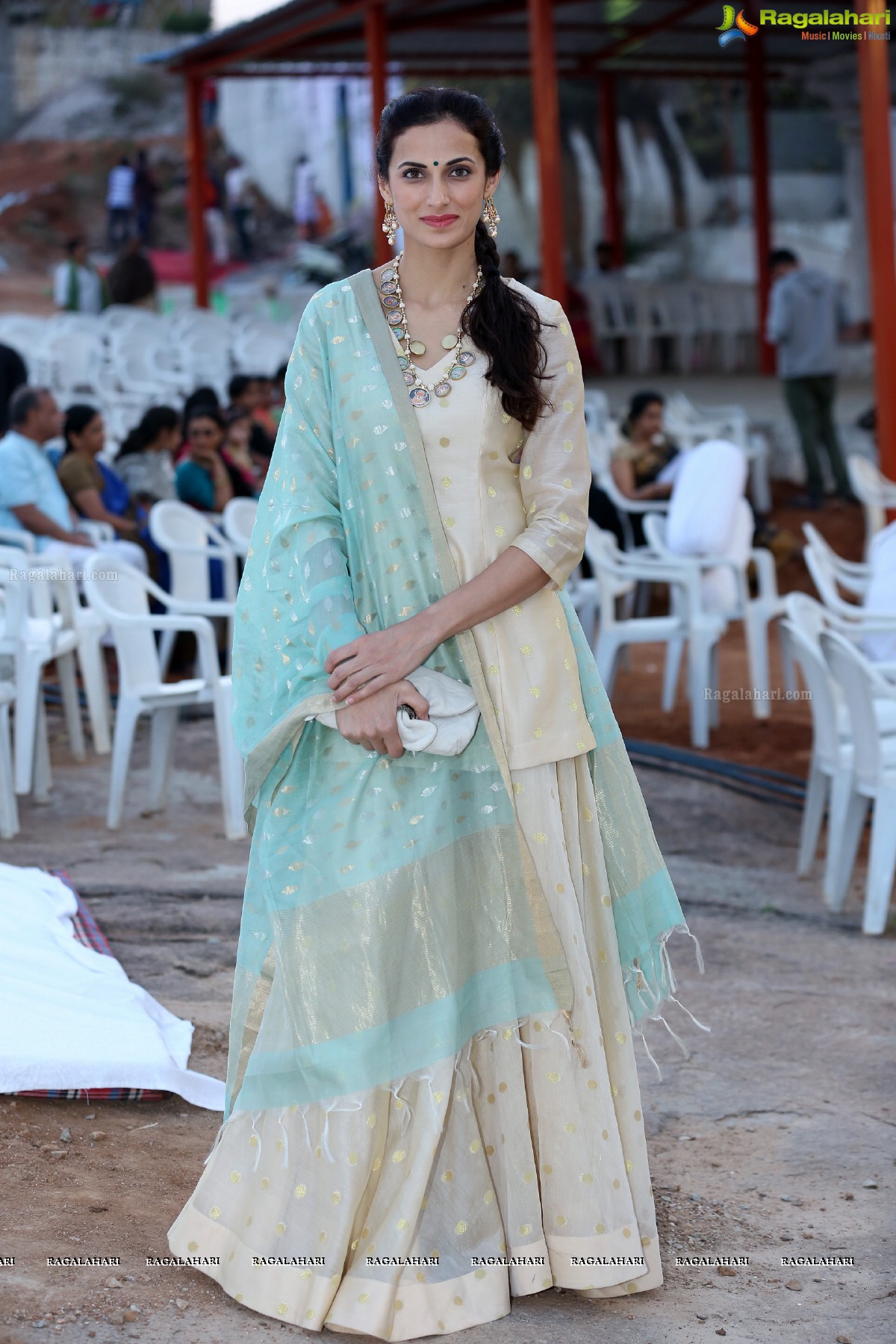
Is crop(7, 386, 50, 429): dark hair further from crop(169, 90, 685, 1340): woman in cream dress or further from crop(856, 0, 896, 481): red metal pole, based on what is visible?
crop(169, 90, 685, 1340): woman in cream dress

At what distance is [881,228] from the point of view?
8.27 meters

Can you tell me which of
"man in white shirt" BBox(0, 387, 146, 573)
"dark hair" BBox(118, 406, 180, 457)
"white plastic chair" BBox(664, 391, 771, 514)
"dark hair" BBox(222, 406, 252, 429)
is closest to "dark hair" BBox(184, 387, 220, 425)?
"dark hair" BBox(118, 406, 180, 457)

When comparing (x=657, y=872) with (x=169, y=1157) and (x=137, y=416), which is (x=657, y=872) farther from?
(x=137, y=416)

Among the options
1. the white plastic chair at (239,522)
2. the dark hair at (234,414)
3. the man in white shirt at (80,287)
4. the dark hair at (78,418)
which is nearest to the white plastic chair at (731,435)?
the dark hair at (234,414)

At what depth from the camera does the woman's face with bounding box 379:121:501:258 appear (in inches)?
90.2

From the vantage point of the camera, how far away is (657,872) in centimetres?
251

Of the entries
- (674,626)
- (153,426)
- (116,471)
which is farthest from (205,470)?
(674,626)

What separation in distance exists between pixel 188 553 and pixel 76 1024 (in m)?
4.03

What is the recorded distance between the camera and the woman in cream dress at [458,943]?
225 cm

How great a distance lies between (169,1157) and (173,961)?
1.14 metres

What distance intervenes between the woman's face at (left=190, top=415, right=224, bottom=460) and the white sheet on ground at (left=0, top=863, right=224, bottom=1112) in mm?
4558

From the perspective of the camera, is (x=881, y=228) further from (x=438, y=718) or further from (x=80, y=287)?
(x=80, y=287)

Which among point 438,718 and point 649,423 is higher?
point 649,423

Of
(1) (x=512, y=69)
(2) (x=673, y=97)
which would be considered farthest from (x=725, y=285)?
(2) (x=673, y=97)
